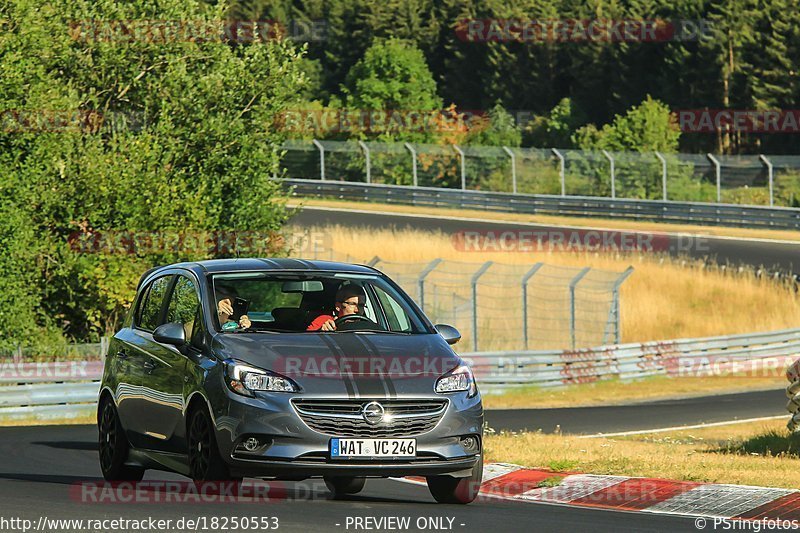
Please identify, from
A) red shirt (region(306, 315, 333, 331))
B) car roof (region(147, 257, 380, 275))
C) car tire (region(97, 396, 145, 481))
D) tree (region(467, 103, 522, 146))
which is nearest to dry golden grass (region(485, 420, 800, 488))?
car roof (region(147, 257, 380, 275))

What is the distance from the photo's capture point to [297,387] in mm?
9977

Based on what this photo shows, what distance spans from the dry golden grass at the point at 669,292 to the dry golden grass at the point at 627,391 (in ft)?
14.9

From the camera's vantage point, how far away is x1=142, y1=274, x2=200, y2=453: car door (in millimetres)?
10883

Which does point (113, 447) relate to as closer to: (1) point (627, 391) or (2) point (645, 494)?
(2) point (645, 494)

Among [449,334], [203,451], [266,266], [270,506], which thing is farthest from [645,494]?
[203,451]

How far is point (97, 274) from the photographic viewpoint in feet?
96.2

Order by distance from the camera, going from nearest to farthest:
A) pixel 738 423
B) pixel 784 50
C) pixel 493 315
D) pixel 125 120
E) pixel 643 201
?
pixel 738 423 < pixel 125 120 < pixel 493 315 < pixel 643 201 < pixel 784 50

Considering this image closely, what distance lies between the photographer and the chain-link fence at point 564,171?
181 ft

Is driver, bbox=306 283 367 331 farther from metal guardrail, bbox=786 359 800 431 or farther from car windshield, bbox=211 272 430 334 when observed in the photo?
metal guardrail, bbox=786 359 800 431

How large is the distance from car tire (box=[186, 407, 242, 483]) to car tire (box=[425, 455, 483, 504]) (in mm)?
1515

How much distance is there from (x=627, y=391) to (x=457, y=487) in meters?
21.1

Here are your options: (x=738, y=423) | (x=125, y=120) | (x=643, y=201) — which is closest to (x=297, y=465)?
(x=738, y=423)

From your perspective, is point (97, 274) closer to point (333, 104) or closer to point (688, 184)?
point (688, 184)

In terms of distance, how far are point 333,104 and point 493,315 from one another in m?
47.5
